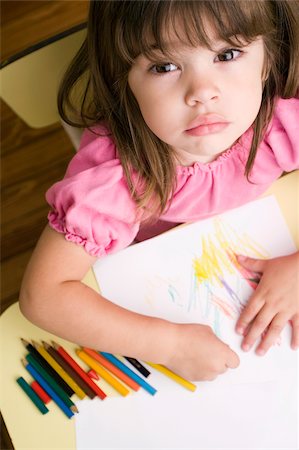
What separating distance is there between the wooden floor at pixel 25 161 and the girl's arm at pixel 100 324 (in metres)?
0.73

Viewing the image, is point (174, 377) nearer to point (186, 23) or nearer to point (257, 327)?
point (257, 327)

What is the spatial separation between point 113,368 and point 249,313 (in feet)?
0.64

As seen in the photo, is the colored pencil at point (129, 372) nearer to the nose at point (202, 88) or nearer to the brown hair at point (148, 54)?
the brown hair at point (148, 54)

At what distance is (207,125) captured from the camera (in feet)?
2.18

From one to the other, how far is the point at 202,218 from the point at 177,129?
20 centimetres

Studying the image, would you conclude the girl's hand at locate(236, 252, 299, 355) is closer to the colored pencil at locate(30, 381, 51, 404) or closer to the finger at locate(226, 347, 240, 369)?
the finger at locate(226, 347, 240, 369)

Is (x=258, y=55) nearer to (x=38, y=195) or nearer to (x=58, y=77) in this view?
(x=58, y=77)

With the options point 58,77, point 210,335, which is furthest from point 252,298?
point 58,77

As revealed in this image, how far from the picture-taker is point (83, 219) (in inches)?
28.4

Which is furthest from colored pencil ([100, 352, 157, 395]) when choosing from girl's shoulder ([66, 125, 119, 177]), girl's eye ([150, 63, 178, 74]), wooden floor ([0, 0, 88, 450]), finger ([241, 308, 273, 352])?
wooden floor ([0, 0, 88, 450])

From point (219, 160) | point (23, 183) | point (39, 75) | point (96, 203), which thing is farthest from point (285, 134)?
point (23, 183)

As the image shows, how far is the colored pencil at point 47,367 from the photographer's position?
70 centimetres

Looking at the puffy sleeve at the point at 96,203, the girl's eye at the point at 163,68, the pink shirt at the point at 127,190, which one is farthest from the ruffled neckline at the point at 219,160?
the girl's eye at the point at 163,68

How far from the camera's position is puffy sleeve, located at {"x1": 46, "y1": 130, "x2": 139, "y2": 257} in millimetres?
722
